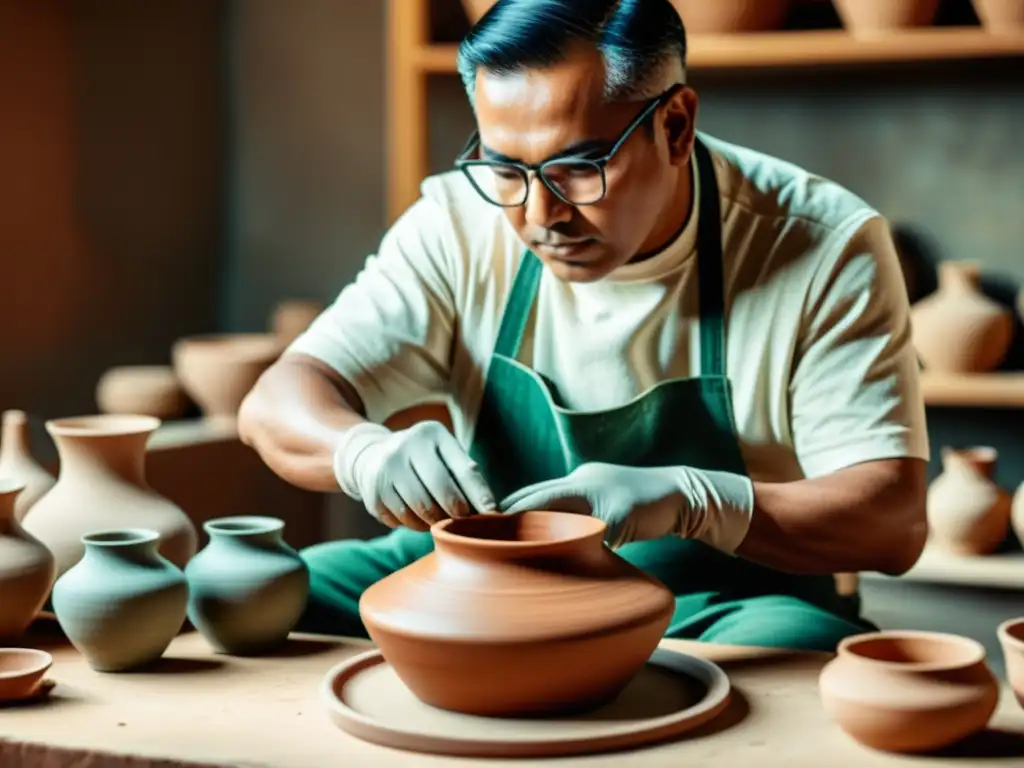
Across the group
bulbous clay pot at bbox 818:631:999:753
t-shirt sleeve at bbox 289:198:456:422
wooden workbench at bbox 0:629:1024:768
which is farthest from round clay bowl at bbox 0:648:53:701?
bulbous clay pot at bbox 818:631:999:753

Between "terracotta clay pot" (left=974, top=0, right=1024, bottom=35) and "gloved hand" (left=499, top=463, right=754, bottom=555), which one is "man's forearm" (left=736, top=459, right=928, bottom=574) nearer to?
"gloved hand" (left=499, top=463, right=754, bottom=555)

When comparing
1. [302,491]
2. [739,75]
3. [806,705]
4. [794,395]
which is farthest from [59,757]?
[739,75]

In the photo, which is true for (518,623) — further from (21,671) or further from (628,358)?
(628,358)

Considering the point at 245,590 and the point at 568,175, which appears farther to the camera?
the point at 568,175

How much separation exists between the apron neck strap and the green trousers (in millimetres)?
302

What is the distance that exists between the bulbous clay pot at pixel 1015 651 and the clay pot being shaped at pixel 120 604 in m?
0.93

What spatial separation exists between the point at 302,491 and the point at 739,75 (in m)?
1.50

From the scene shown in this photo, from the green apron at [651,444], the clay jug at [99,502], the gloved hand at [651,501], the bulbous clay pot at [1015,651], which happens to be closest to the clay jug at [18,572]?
the clay jug at [99,502]

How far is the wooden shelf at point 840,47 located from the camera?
3.33 meters

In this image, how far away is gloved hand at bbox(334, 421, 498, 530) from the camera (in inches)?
71.3

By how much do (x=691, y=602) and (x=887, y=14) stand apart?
1772mm

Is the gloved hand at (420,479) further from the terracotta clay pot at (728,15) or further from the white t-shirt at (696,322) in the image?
the terracotta clay pot at (728,15)

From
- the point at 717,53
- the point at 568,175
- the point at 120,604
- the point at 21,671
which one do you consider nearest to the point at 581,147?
the point at 568,175

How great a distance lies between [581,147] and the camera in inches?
77.8
